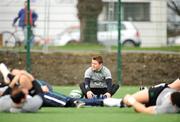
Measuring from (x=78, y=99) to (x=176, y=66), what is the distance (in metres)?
10.8

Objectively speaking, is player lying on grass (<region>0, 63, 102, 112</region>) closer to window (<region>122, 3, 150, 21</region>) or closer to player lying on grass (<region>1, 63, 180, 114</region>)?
player lying on grass (<region>1, 63, 180, 114</region>)

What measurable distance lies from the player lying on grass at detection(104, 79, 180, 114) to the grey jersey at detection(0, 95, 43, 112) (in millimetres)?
1564

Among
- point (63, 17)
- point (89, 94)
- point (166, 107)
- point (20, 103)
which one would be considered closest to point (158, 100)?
point (166, 107)

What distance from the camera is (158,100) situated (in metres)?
13.9

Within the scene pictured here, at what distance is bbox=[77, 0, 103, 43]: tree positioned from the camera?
27594mm

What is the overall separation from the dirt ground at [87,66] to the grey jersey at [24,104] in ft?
37.2

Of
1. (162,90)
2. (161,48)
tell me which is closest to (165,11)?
(161,48)

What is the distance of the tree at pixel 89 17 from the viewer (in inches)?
1086

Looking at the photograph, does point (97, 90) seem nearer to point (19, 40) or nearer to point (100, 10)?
point (19, 40)

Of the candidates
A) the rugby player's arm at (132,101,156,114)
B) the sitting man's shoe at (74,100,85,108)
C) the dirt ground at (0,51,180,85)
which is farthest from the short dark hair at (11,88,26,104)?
the dirt ground at (0,51,180,85)

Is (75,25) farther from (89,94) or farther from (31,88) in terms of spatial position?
(31,88)

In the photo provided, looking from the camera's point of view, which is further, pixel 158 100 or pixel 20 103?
pixel 158 100

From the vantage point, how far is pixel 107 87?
1692 centimetres

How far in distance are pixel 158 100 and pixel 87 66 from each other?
12124 mm
